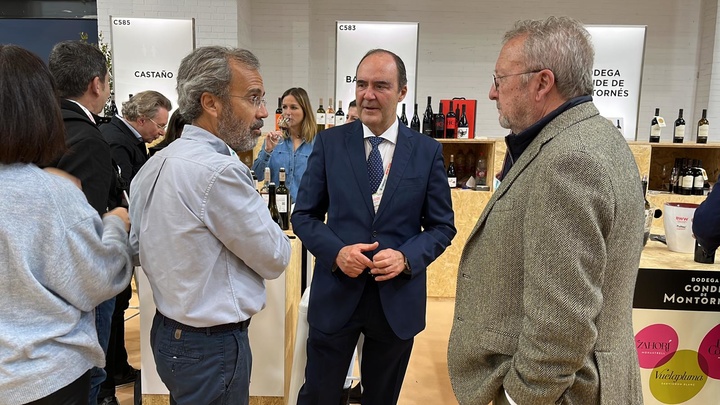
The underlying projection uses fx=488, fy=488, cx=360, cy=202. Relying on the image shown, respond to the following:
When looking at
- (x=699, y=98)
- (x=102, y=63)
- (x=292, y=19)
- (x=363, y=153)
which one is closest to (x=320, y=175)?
(x=363, y=153)

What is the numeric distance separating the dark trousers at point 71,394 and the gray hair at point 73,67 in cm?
140

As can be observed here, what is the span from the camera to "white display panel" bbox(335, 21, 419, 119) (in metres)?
5.98

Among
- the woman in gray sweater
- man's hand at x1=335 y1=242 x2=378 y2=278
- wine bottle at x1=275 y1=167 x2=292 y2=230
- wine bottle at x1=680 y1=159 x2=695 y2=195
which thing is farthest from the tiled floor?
wine bottle at x1=680 y1=159 x2=695 y2=195

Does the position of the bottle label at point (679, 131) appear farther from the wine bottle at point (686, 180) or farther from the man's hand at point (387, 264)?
the man's hand at point (387, 264)

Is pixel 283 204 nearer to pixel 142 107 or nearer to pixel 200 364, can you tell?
pixel 142 107

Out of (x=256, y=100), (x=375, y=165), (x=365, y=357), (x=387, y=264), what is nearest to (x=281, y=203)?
(x=375, y=165)

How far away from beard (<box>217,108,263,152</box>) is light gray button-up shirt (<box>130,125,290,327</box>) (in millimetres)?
53

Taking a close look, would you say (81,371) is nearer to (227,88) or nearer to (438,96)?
(227,88)

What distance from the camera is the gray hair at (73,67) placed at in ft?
6.95

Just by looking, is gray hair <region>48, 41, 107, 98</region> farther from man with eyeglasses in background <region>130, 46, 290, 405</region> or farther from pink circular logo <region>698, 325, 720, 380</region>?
pink circular logo <region>698, 325, 720, 380</region>

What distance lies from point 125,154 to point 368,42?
12.5 feet

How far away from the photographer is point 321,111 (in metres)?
5.46

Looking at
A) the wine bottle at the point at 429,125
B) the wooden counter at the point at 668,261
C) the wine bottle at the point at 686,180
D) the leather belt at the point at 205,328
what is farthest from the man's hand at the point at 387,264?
the wine bottle at the point at 686,180

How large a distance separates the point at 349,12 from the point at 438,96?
1786 mm
